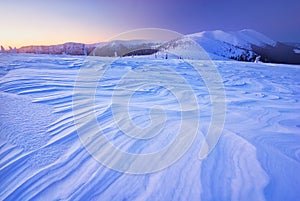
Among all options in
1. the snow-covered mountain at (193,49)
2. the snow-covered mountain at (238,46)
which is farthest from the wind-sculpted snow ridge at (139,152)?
the snow-covered mountain at (238,46)

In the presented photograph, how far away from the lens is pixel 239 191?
4.74 ft

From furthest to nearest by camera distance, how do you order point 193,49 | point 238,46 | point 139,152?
point 238,46 → point 193,49 → point 139,152

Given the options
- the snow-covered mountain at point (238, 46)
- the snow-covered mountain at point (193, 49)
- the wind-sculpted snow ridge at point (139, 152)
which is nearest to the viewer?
the wind-sculpted snow ridge at point (139, 152)

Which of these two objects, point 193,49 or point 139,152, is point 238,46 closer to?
point 193,49

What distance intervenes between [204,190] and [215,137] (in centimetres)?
85

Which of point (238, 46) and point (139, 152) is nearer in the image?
point (139, 152)

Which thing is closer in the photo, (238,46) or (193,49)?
(193,49)

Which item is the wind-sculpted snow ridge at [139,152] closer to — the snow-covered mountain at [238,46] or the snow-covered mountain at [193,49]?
the snow-covered mountain at [193,49]

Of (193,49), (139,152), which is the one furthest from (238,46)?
(139,152)

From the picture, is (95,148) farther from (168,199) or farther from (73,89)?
(73,89)

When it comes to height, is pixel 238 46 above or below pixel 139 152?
above

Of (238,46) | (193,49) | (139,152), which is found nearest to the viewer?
(139,152)

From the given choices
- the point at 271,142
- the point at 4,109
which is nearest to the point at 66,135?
the point at 4,109

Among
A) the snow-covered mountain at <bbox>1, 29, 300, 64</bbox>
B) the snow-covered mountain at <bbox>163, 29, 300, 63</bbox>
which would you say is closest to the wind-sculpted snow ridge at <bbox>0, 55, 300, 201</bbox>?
the snow-covered mountain at <bbox>1, 29, 300, 64</bbox>
